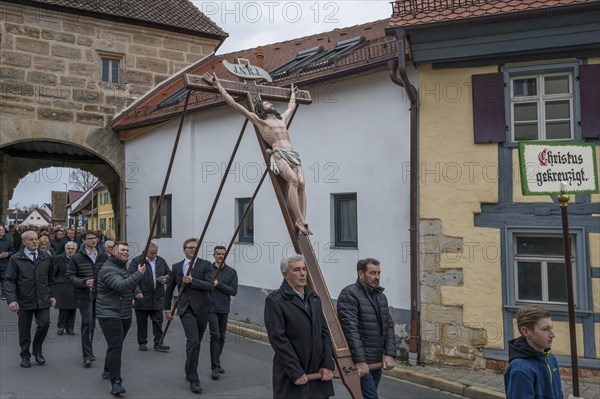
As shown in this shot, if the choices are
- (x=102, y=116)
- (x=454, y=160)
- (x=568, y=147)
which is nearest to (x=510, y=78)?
(x=454, y=160)

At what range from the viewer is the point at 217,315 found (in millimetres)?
7773

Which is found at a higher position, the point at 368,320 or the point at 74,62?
the point at 74,62

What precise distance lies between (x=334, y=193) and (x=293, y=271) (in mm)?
5705

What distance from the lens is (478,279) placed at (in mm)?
8227

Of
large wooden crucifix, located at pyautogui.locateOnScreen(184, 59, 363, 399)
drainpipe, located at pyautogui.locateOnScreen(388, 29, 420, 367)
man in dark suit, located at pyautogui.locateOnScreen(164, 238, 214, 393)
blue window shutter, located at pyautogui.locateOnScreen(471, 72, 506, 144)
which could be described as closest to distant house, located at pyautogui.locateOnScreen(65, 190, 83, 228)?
man in dark suit, located at pyautogui.locateOnScreen(164, 238, 214, 393)

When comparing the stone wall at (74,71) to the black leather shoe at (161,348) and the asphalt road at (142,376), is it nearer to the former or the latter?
the asphalt road at (142,376)

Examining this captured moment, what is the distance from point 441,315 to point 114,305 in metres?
4.50

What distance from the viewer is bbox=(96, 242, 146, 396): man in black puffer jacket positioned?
21.3 feet

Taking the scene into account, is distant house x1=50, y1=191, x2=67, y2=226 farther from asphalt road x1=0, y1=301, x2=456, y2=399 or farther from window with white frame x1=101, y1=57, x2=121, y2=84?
asphalt road x1=0, y1=301, x2=456, y2=399

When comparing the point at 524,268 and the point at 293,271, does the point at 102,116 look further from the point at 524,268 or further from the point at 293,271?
the point at 293,271

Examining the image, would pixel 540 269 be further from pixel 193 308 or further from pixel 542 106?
pixel 193 308

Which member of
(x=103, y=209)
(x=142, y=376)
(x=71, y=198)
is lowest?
(x=142, y=376)

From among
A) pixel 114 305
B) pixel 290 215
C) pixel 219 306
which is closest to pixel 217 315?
pixel 219 306

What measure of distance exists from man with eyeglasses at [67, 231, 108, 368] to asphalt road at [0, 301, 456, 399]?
0.31m
